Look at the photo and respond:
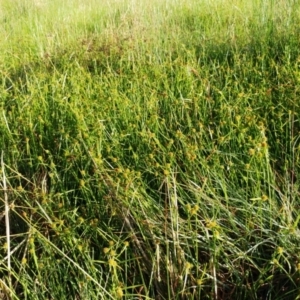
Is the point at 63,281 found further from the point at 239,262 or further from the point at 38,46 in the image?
the point at 38,46

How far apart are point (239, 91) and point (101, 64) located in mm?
1108

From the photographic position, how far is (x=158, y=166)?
147 centimetres

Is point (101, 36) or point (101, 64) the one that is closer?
point (101, 64)

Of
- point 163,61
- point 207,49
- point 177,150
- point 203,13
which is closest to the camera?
point 177,150

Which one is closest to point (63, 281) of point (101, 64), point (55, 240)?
point (55, 240)

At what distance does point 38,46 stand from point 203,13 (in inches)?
52.2

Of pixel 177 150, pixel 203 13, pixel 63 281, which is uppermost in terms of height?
pixel 203 13

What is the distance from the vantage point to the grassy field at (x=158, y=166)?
1284mm

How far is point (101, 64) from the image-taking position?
113 inches

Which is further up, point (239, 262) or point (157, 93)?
point (157, 93)

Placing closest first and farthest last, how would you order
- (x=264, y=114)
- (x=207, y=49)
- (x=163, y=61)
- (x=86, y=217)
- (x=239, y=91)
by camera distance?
(x=86, y=217)
(x=264, y=114)
(x=239, y=91)
(x=163, y=61)
(x=207, y=49)

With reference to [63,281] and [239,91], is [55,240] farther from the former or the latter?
[239,91]

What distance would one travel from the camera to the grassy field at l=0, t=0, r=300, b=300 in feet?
4.21

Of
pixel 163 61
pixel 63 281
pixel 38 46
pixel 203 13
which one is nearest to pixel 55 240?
pixel 63 281
